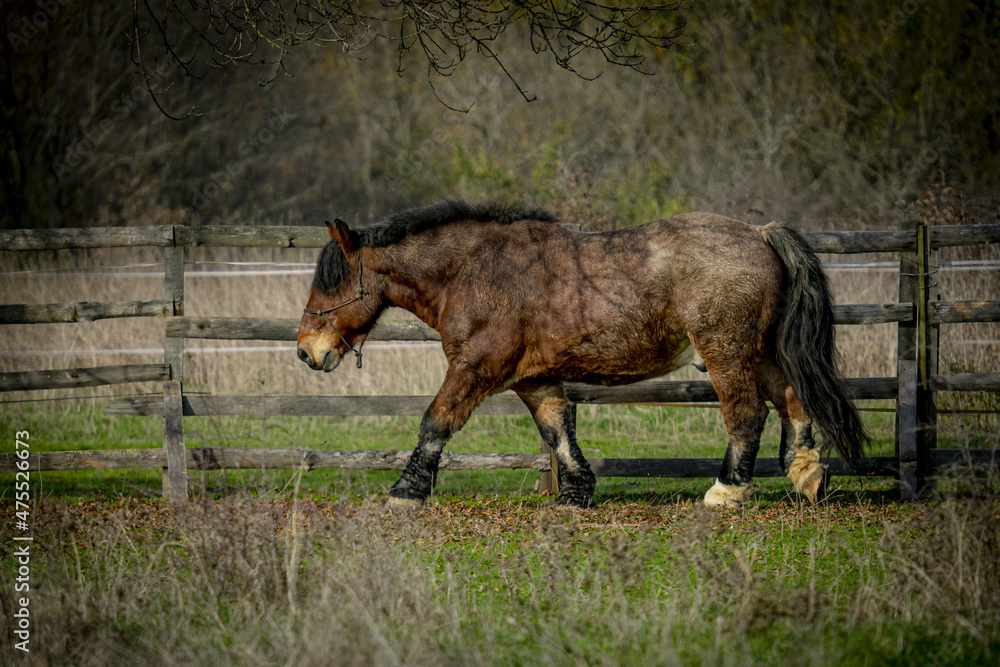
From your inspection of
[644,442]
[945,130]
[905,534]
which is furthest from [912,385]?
[945,130]

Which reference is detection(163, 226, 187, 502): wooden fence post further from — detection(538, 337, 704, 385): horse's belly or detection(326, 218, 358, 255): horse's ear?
detection(538, 337, 704, 385): horse's belly

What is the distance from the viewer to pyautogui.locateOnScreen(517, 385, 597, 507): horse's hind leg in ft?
18.9

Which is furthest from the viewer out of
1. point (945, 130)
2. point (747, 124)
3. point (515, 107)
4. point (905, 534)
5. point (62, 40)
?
→ point (515, 107)

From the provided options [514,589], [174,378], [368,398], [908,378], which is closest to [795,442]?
[908,378]

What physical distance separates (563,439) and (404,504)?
120 centimetres

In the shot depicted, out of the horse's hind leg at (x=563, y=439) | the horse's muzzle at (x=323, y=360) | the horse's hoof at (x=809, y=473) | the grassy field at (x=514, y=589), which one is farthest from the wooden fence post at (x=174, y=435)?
the horse's hoof at (x=809, y=473)

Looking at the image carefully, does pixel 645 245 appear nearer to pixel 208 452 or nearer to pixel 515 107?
pixel 208 452

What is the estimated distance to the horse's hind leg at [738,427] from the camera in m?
5.31

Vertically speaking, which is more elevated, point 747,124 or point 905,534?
point 747,124

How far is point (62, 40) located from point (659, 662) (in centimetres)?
2000

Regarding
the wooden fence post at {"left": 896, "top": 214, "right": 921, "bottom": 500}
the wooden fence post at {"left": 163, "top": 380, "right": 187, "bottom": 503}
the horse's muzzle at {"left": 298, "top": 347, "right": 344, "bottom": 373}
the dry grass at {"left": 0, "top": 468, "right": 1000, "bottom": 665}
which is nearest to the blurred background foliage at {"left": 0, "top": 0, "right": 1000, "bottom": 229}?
the wooden fence post at {"left": 896, "top": 214, "right": 921, "bottom": 500}

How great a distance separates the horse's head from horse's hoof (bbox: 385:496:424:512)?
3.39 ft

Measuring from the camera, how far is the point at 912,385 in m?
6.02

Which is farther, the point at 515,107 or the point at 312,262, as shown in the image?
the point at 515,107
